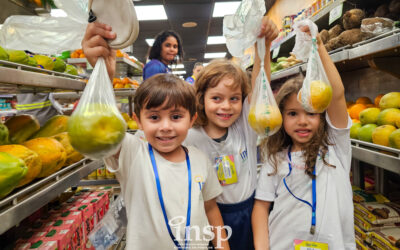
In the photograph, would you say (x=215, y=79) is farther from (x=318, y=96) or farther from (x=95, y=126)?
(x=95, y=126)

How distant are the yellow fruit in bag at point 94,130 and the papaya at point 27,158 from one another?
50cm

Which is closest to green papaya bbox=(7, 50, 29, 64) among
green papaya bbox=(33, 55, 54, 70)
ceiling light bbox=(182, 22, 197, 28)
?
green papaya bbox=(33, 55, 54, 70)

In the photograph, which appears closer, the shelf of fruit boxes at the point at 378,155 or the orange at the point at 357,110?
the shelf of fruit boxes at the point at 378,155

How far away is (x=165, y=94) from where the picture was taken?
955 mm

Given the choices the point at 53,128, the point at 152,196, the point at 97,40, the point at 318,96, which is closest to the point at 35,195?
the point at 152,196

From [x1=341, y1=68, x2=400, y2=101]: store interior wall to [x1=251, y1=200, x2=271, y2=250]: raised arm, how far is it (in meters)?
1.48

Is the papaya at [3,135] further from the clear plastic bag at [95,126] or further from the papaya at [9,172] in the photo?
the clear plastic bag at [95,126]

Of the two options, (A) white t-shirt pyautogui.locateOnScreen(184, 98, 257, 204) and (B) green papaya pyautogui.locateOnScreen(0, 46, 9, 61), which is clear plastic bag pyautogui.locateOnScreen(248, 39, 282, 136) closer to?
(A) white t-shirt pyautogui.locateOnScreen(184, 98, 257, 204)

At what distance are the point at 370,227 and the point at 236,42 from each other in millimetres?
1282

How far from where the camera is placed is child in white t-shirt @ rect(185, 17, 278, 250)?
1.18 metres

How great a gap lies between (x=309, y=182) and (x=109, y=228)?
34.5 inches

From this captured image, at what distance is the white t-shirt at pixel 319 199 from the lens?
105 cm

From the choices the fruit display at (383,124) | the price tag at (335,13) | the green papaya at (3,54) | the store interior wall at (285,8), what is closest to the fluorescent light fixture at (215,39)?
the store interior wall at (285,8)

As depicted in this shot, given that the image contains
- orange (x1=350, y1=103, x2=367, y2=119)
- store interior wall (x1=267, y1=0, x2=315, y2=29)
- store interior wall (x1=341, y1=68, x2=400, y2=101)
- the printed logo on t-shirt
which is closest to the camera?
the printed logo on t-shirt
